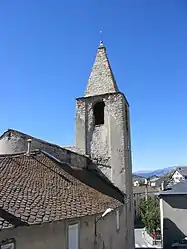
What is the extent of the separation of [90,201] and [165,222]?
1649cm

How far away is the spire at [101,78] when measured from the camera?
22.9 m

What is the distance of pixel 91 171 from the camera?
21.2 m

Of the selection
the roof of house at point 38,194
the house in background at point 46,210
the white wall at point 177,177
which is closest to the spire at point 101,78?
the house in background at point 46,210

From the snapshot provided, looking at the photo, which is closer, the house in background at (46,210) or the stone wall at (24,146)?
the house in background at (46,210)

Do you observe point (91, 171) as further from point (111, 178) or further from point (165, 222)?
point (165, 222)

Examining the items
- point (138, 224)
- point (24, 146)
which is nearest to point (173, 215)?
point (24, 146)

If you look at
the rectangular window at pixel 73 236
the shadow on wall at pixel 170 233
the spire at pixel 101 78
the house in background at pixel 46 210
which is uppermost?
the spire at pixel 101 78

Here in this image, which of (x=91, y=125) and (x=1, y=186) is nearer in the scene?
(x=1, y=186)

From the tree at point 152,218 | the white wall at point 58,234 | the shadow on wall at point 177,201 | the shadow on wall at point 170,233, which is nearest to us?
the white wall at point 58,234

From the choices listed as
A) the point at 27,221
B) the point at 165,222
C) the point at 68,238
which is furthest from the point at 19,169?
the point at 165,222

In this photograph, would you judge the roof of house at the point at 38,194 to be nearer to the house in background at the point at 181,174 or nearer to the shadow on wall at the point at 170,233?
the shadow on wall at the point at 170,233

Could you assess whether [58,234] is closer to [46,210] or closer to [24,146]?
[46,210]

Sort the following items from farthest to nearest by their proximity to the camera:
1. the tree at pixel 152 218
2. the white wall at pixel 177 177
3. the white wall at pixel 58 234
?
the white wall at pixel 177 177 < the tree at pixel 152 218 < the white wall at pixel 58 234

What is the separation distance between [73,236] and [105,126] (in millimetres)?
12096
